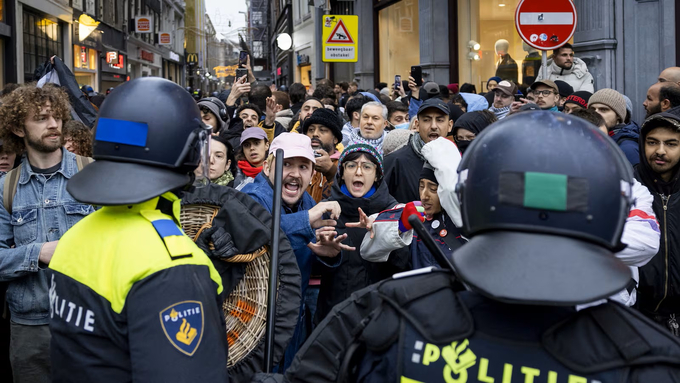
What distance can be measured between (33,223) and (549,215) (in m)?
2.91

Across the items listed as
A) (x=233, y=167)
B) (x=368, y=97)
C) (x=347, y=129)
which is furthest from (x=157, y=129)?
(x=368, y=97)

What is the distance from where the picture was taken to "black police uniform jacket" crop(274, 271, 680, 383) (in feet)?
4.22

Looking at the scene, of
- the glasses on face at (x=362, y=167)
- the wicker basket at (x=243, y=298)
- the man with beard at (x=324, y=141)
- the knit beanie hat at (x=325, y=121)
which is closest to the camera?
the wicker basket at (x=243, y=298)

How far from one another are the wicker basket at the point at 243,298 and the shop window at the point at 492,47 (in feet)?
29.7

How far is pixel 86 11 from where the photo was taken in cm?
2761

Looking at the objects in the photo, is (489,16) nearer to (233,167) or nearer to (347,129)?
(347,129)

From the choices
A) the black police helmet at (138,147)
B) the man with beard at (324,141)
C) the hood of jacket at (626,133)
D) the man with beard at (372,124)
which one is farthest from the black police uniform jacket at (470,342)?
the man with beard at (372,124)

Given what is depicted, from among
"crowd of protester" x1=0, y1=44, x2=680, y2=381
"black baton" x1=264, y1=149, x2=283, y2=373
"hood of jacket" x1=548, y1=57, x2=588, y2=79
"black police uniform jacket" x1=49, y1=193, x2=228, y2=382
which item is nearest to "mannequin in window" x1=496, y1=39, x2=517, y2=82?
"hood of jacket" x1=548, y1=57, x2=588, y2=79

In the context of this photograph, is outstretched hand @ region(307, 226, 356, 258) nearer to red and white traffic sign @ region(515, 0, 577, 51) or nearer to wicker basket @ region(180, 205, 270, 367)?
wicker basket @ region(180, 205, 270, 367)

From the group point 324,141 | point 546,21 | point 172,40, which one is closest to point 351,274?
point 324,141

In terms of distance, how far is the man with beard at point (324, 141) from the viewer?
17.4 feet

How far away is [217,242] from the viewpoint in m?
2.68

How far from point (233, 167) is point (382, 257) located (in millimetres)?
2251

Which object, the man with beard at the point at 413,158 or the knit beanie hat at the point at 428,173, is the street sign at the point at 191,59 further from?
the knit beanie hat at the point at 428,173
